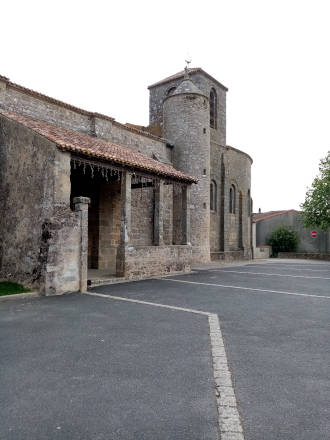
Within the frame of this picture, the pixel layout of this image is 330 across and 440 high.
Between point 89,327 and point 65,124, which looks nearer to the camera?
point 89,327

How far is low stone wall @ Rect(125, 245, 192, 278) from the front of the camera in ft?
38.3

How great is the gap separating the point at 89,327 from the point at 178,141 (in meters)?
15.9

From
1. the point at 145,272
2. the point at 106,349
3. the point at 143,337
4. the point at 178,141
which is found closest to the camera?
the point at 106,349

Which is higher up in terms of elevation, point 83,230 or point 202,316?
point 83,230

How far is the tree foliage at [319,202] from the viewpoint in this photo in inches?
1141

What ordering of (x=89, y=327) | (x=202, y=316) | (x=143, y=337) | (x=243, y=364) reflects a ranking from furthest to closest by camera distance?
(x=202, y=316) < (x=89, y=327) < (x=143, y=337) < (x=243, y=364)

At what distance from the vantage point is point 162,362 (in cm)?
404

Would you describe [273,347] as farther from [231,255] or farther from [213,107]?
[213,107]

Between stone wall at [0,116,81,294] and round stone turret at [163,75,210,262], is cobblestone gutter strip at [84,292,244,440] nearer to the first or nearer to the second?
stone wall at [0,116,81,294]

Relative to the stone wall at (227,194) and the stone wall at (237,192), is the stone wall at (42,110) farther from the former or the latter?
the stone wall at (237,192)

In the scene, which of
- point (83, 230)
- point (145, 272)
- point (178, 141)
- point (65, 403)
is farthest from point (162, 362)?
point (178, 141)

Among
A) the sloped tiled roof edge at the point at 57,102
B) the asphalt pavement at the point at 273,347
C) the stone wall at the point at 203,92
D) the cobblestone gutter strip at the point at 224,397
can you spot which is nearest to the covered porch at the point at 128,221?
the asphalt pavement at the point at 273,347

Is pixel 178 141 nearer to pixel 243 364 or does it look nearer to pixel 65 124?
pixel 65 124

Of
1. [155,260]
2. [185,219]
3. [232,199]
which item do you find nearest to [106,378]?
[155,260]
